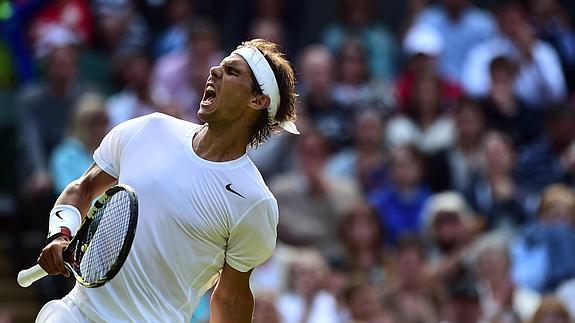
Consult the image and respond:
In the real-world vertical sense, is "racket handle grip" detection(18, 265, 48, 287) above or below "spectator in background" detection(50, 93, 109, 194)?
above

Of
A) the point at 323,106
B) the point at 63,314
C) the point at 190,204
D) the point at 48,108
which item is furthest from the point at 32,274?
the point at 323,106

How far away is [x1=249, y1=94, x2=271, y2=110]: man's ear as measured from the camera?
18.4 ft

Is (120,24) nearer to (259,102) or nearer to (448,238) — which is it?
(448,238)

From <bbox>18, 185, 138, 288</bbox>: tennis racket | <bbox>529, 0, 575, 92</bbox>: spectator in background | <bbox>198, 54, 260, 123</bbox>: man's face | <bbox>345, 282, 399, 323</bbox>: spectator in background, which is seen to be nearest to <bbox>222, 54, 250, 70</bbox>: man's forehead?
<bbox>198, 54, 260, 123</bbox>: man's face

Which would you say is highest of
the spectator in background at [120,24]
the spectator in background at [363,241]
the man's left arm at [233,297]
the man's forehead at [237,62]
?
the man's forehead at [237,62]

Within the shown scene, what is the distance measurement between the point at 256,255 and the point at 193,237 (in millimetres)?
277

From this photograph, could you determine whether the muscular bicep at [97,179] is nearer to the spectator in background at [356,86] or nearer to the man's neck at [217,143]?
the man's neck at [217,143]

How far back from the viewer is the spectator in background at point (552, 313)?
28.7ft

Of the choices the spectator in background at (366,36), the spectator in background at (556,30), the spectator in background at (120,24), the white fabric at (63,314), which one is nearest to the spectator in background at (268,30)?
the spectator in background at (366,36)

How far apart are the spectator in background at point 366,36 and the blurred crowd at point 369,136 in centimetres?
2

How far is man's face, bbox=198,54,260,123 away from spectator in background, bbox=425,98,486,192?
5191 millimetres

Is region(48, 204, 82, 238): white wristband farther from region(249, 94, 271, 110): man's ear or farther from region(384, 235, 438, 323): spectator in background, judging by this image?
region(384, 235, 438, 323): spectator in background

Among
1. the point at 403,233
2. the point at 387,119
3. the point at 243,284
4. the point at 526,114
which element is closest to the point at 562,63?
the point at 526,114

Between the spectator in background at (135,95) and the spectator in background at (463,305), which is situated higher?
the spectator in background at (135,95)
